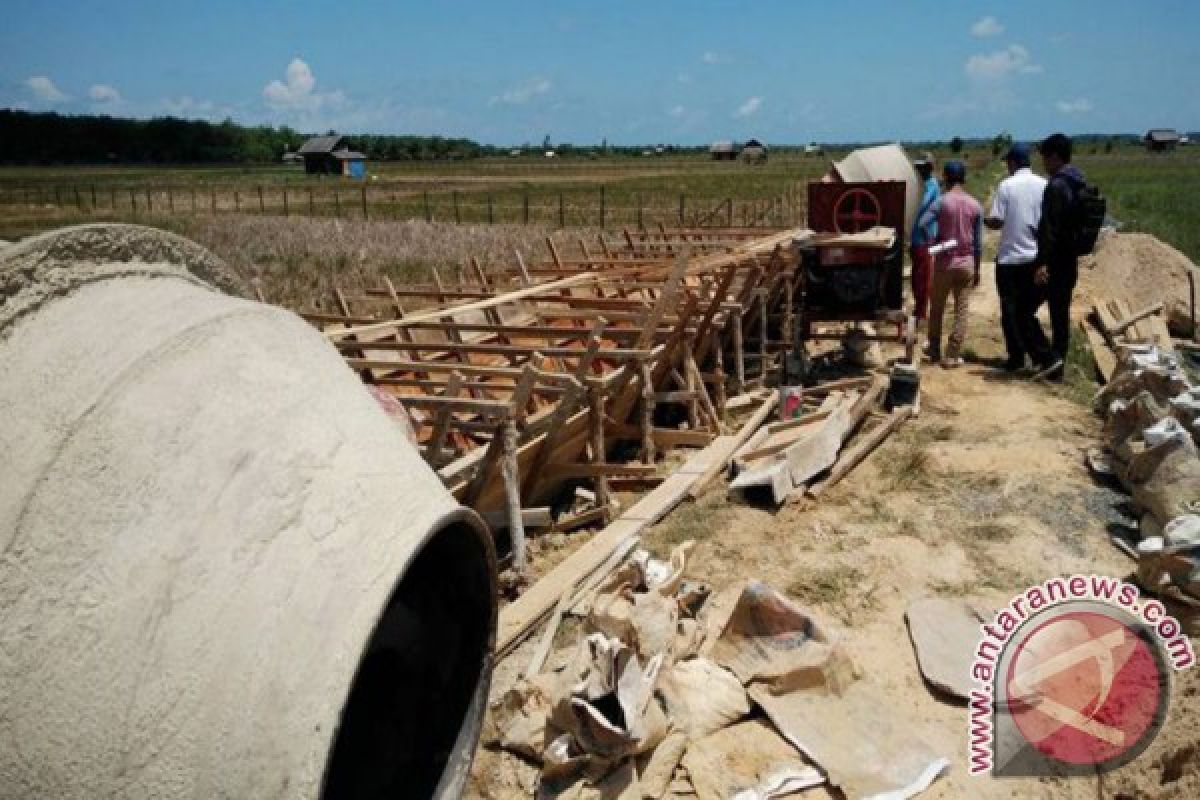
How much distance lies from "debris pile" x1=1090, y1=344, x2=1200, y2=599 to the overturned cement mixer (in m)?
3.89

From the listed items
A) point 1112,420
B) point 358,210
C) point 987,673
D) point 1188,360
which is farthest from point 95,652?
point 358,210

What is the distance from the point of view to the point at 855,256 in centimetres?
871

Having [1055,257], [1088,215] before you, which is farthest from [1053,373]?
[1088,215]

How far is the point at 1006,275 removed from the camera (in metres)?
9.16

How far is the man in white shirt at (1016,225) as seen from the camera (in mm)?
8867

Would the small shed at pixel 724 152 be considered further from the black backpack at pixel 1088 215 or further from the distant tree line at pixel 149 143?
the black backpack at pixel 1088 215

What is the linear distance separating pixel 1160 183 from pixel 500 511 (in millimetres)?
53444

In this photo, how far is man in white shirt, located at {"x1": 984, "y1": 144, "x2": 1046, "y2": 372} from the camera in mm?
8867

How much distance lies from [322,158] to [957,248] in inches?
3402

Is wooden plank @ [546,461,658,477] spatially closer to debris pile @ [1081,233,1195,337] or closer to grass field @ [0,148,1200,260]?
debris pile @ [1081,233,1195,337]

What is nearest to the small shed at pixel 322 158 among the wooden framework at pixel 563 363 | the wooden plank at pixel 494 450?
the wooden framework at pixel 563 363

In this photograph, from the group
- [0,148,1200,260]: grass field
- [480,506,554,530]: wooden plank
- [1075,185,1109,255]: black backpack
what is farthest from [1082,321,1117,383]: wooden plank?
[0,148,1200,260]: grass field

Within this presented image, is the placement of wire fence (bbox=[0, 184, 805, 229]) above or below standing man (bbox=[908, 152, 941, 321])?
above

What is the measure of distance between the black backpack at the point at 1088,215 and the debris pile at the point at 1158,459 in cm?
112
